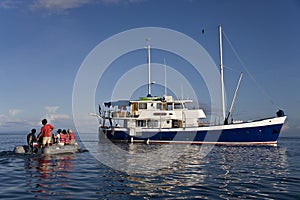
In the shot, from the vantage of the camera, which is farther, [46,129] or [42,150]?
[42,150]

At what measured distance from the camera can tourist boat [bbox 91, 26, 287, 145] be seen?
38.7 metres

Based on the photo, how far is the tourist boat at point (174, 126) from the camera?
38.7 meters

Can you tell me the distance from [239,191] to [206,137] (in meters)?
29.2

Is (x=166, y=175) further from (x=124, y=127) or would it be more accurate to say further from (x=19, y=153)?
(x=124, y=127)

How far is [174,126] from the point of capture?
46031 millimetres

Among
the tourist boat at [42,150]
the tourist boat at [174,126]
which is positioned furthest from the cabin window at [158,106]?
the tourist boat at [42,150]

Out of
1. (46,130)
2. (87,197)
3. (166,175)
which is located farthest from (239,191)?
(46,130)

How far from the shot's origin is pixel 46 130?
2327cm

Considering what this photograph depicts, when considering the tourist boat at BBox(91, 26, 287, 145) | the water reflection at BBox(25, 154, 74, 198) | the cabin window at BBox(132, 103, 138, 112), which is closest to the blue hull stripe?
the tourist boat at BBox(91, 26, 287, 145)

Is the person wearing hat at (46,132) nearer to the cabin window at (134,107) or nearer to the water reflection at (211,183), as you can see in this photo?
the water reflection at (211,183)

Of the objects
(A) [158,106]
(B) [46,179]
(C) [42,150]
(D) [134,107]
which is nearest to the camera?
(B) [46,179]

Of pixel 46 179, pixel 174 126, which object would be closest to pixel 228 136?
pixel 174 126

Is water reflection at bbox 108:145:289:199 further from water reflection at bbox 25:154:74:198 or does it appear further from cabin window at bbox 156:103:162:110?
cabin window at bbox 156:103:162:110

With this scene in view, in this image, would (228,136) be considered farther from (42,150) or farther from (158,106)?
(42,150)
